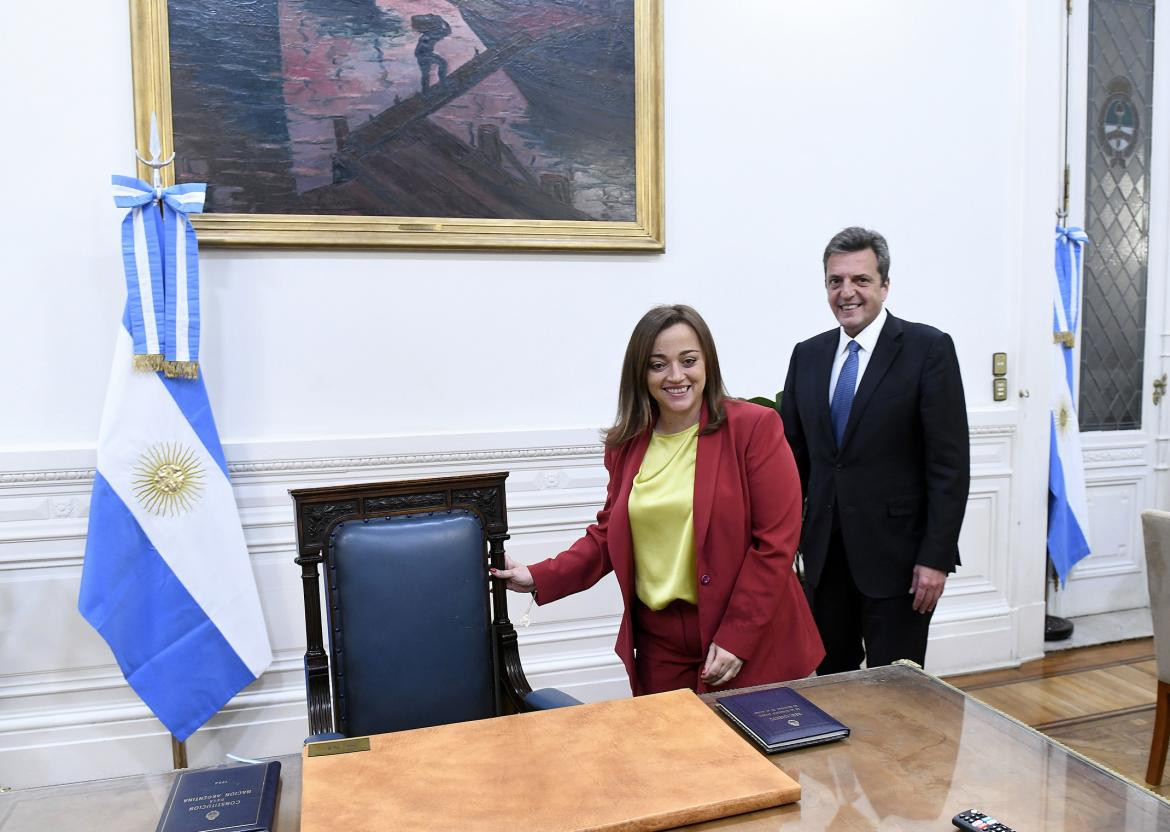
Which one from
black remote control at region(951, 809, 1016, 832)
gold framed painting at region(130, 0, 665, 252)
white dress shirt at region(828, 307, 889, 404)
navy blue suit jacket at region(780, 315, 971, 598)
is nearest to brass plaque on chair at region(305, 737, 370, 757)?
black remote control at region(951, 809, 1016, 832)

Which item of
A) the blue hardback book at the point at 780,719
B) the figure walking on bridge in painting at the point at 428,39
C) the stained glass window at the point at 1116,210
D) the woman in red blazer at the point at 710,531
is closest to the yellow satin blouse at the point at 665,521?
the woman in red blazer at the point at 710,531

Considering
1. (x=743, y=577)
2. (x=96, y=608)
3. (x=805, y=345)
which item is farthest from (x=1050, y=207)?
(x=96, y=608)

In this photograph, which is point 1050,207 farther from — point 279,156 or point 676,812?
point 676,812

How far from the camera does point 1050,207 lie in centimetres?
384

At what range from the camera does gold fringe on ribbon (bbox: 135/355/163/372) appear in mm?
2613

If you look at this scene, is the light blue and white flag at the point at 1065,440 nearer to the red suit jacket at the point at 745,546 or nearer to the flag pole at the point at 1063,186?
the flag pole at the point at 1063,186

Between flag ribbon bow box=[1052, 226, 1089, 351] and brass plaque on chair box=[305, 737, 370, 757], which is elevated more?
flag ribbon bow box=[1052, 226, 1089, 351]

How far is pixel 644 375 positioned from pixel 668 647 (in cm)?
65

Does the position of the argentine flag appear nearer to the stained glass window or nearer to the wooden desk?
the wooden desk

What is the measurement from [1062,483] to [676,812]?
3.68 metres

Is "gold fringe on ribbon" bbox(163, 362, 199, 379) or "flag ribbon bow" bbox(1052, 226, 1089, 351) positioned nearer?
"gold fringe on ribbon" bbox(163, 362, 199, 379)

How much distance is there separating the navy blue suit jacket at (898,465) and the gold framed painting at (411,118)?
1.27m

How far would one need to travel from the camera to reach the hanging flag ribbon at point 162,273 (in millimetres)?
2590

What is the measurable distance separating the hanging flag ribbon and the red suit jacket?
162 centimetres
